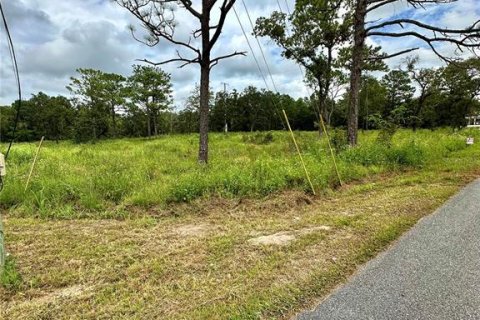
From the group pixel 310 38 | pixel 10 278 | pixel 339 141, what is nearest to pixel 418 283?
pixel 10 278

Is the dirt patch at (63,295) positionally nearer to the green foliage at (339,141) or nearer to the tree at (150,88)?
the green foliage at (339,141)

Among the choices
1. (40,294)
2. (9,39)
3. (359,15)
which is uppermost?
(359,15)

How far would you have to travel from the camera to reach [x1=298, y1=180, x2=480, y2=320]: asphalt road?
6.94 ft

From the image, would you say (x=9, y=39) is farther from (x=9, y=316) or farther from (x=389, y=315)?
(x=389, y=315)

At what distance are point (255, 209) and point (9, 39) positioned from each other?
11.4 ft

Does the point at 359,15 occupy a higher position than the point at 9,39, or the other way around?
the point at 359,15

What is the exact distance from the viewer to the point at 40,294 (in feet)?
8.05

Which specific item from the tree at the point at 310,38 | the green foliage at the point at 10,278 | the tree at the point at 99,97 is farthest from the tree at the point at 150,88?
the green foliage at the point at 10,278

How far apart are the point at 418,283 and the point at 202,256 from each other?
1.85m

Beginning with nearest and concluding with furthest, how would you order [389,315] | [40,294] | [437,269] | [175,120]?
[389,315], [40,294], [437,269], [175,120]

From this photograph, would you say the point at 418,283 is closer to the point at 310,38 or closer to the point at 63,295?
the point at 63,295

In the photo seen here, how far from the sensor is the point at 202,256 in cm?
304

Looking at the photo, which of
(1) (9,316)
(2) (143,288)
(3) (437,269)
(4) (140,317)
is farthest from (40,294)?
(3) (437,269)

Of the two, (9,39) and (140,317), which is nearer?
(140,317)
